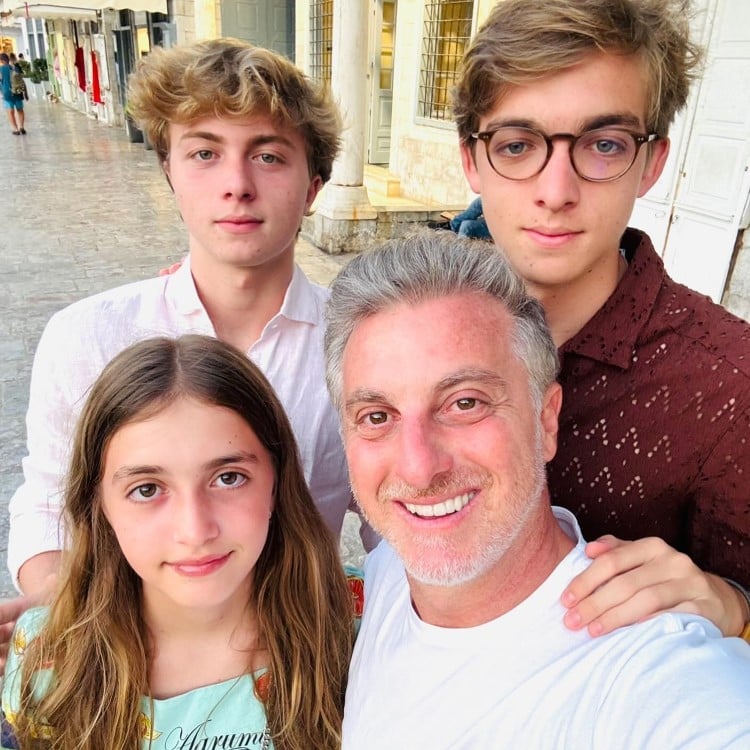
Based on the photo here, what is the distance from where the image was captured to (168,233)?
9430 mm

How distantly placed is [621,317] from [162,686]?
51.5 inches

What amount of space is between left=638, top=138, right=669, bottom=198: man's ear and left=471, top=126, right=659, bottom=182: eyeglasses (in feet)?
0.11

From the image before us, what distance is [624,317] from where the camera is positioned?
1393 mm

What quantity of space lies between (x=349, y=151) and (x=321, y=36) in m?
4.33

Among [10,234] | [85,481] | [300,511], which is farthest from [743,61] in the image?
[10,234]

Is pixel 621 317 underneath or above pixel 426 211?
above

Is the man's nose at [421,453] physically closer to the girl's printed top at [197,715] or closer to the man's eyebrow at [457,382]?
the man's eyebrow at [457,382]

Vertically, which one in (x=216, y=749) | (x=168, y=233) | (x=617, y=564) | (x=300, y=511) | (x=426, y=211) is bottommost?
(x=168, y=233)

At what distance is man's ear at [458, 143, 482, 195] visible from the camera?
166cm

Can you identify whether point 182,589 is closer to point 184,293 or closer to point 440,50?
point 184,293

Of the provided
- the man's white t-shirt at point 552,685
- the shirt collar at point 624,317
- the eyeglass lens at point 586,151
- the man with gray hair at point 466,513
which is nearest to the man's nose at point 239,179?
the man with gray hair at point 466,513

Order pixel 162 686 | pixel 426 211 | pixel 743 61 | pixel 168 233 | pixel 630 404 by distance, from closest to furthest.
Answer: pixel 630 404, pixel 162 686, pixel 743 61, pixel 426 211, pixel 168 233

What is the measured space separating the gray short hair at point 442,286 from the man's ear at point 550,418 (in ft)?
0.07

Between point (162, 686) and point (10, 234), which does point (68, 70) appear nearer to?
point (10, 234)
